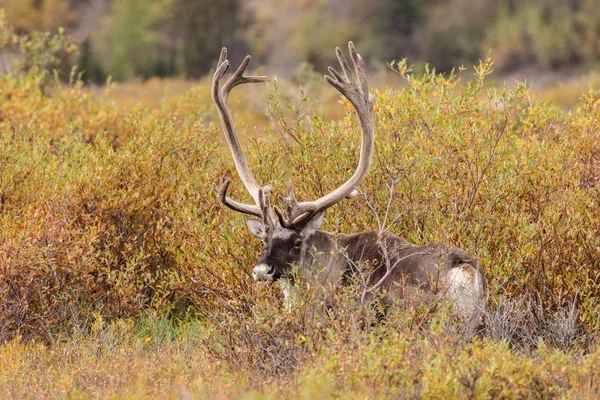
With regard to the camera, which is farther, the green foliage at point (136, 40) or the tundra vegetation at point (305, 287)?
the green foliage at point (136, 40)

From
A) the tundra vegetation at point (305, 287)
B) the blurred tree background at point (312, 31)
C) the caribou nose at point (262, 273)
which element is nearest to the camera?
the tundra vegetation at point (305, 287)

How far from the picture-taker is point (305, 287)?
21.7 ft

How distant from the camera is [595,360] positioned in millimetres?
5574

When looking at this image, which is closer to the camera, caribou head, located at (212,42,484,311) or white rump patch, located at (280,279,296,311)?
caribou head, located at (212,42,484,311)

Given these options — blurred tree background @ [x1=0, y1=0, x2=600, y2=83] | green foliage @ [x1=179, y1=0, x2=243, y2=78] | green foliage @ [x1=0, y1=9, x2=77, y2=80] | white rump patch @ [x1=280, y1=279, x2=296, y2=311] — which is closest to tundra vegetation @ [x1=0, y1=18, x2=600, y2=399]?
white rump patch @ [x1=280, y1=279, x2=296, y2=311]

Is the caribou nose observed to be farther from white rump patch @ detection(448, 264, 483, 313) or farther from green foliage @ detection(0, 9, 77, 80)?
green foliage @ detection(0, 9, 77, 80)

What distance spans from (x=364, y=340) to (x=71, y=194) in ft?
11.4

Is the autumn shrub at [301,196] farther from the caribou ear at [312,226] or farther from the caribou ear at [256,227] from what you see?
the caribou ear at [312,226]

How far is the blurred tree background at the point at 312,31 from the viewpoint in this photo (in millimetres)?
42312

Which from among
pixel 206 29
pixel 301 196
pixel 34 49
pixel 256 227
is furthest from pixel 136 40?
pixel 256 227

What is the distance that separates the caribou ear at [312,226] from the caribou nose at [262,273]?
448 millimetres

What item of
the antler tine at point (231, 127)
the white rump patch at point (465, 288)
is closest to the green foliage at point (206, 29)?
the antler tine at point (231, 127)

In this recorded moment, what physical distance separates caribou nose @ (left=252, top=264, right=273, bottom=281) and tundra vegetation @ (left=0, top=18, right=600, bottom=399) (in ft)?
0.76

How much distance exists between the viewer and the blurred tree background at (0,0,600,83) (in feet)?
139
